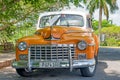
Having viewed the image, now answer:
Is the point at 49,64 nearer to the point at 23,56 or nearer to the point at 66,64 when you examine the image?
the point at 66,64

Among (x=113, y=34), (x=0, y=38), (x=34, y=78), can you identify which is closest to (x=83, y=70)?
(x=34, y=78)

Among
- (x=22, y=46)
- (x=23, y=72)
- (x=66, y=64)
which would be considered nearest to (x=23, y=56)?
(x=22, y=46)

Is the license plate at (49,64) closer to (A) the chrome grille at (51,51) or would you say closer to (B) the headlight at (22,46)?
(A) the chrome grille at (51,51)

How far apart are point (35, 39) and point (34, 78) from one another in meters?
1.24

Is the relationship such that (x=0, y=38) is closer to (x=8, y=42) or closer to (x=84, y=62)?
(x=8, y=42)

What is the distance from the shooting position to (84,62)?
380 inches

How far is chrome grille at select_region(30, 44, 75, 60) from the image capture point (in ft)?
31.7

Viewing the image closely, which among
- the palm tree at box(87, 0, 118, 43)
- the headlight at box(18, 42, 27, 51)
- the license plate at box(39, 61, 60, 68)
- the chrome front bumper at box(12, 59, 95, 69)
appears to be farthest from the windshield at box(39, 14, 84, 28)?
the palm tree at box(87, 0, 118, 43)

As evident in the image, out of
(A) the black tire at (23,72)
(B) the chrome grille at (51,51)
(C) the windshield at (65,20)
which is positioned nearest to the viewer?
(B) the chrome grille at (51,51)

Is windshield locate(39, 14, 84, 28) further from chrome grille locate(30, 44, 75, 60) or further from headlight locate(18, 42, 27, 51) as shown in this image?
headlight locate(18, 42, 27, 51)

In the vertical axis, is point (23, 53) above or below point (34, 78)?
above

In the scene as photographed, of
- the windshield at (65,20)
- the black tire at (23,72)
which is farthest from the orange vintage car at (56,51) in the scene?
the windshield at (65,20)

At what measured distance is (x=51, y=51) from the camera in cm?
972

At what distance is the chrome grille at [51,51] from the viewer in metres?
9.66
